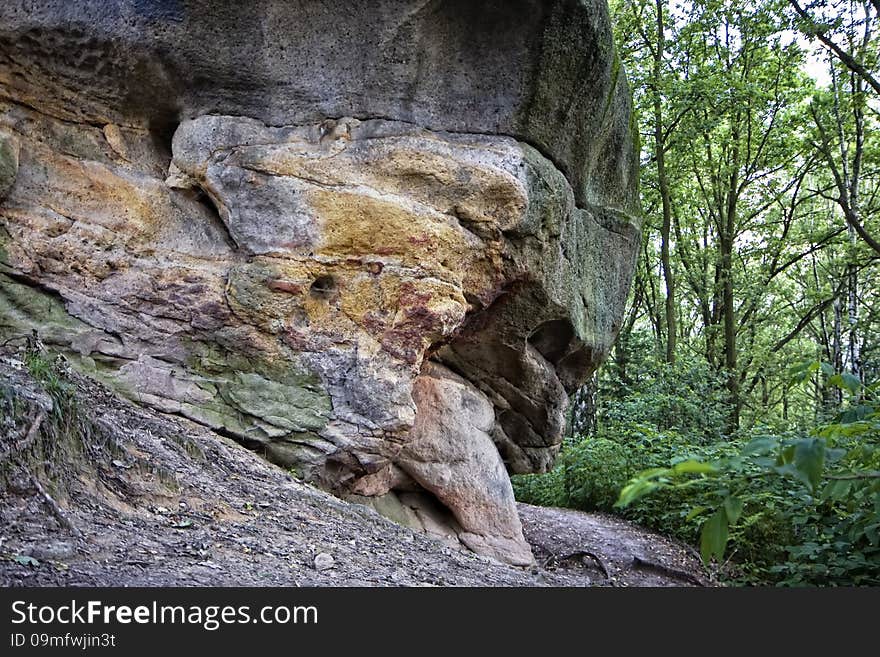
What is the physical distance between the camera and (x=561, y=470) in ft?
42.0

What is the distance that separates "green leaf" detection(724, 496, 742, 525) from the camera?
6.85 feet

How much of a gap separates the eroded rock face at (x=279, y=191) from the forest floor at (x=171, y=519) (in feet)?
1.90

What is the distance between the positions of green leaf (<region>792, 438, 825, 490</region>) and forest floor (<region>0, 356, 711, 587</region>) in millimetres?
2736

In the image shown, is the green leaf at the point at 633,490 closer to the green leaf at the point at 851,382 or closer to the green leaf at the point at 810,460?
the green leaf at the point at 810,460

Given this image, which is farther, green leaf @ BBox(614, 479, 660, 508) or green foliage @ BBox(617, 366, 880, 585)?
green foliage @ BBox(617, 366, 880, 585)

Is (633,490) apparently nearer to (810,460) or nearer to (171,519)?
(810,460)

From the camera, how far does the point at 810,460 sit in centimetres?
200

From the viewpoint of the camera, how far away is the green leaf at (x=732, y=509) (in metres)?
2.09

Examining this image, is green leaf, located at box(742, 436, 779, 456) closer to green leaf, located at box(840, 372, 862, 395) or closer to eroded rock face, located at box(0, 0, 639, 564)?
green leaf, located at box(840, 372, 862, 395)

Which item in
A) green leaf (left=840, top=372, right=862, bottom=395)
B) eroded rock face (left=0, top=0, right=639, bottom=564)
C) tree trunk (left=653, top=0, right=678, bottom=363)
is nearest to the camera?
green leaf (left=840, top=372, right=862, bottom=395)

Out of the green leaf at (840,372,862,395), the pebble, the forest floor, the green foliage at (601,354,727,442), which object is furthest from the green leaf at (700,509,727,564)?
the green foliage at (601,354,727,442)

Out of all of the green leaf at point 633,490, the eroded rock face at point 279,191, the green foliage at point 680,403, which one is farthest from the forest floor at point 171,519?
the green foliage at point 680,403

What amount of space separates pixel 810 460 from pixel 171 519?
359 centimetres

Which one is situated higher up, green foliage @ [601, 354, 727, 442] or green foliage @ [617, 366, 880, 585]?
green foliage @ [601, 354, 727, 442]
